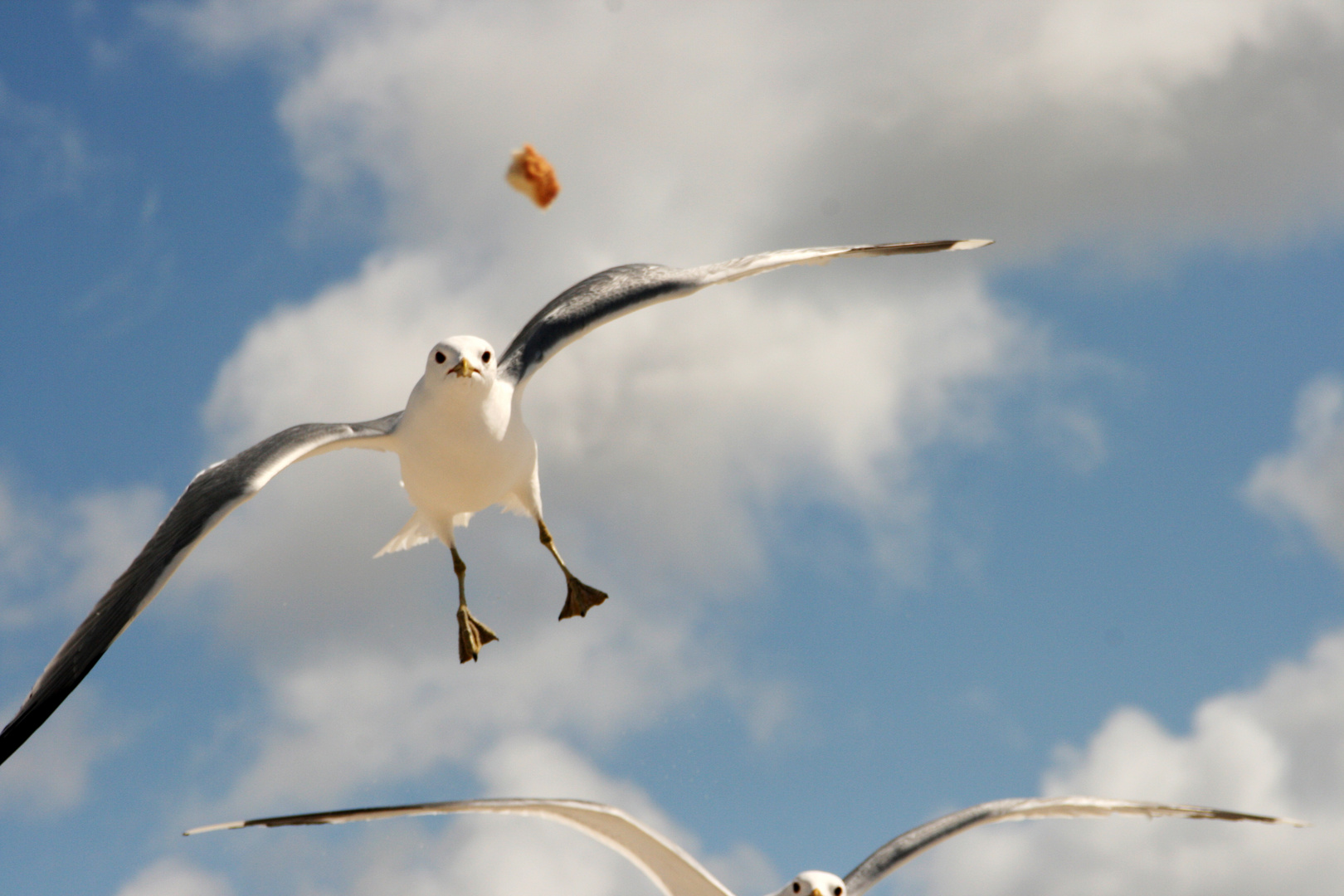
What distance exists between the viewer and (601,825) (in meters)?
9.66

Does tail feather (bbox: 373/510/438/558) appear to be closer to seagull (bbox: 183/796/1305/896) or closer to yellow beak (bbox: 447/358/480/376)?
yellow beak (bbox: 447/358/480/376)

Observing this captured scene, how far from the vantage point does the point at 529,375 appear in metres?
10.4

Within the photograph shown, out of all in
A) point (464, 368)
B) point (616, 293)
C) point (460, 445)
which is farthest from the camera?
point (616, 293)

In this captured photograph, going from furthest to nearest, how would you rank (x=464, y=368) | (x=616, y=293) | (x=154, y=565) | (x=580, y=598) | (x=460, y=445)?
(x=580, y=598)
(x=616, y=293)
(x=460, y=445)
(x=464, y=368)
(x=154, y=565)

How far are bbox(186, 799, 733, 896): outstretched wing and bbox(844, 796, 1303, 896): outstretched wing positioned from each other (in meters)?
1.06

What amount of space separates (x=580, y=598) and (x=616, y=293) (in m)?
2.48

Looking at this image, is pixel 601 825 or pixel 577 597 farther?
pixel 577 597

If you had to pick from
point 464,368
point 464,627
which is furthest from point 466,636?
point 464,368

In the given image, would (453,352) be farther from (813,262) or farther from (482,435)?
(813,262)

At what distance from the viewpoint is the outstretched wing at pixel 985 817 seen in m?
10.2

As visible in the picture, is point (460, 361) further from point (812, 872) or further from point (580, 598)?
point (812, 872)

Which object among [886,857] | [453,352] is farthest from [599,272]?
[886,857]

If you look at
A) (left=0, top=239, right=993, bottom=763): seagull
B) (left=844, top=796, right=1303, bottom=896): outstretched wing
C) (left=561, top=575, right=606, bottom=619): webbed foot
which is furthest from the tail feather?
(left=844, top=796, right=1303, bottom=896): outstretched wing

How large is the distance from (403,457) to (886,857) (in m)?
4.33
